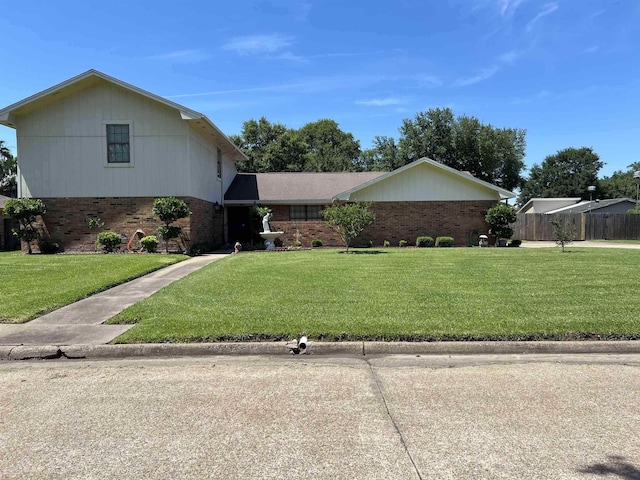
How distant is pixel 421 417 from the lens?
3.82 meters

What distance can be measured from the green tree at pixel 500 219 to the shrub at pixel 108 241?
1686 cm

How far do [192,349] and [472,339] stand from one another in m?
3.66

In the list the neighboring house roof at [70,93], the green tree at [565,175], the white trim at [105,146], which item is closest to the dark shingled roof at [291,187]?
the neighboring house roof at [70,93]

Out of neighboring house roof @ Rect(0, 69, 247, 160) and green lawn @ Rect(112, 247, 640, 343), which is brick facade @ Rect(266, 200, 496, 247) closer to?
neighboring house roof @ Rect(0, 69, 247, 160)

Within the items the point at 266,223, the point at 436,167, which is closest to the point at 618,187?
the point at 436,167

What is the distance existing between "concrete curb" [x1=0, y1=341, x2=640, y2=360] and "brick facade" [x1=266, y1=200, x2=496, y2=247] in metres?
16.7

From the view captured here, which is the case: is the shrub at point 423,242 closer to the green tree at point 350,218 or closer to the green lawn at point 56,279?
the green tree at point 350,218

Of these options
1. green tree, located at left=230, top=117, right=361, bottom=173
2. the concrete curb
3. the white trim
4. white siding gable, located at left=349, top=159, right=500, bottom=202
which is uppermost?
green tree, located at left=230, top=117, right=361, bottom=173

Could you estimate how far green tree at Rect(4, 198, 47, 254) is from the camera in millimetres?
17391

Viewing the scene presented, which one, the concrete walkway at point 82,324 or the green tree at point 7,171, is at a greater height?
the green tree at point 7,171

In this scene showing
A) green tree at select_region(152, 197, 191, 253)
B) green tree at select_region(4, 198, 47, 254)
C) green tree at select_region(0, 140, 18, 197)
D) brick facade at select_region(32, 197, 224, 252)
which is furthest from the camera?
green tree at select_region(0, 140, 18, 197)

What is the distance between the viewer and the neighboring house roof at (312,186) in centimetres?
2220

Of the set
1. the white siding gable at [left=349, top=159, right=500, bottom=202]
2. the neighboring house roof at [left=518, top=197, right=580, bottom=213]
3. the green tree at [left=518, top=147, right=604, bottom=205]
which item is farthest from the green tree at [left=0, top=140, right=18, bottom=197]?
the green tree at [left=518, top=147, right=604, bottom=205]

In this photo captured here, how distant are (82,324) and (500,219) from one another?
765 inches
